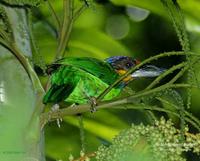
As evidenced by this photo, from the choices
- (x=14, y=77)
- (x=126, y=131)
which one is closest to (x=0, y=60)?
(x=14, y=77)

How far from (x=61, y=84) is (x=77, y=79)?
0.13 meters

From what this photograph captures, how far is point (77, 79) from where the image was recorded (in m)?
1.33

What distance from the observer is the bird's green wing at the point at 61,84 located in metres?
1.06

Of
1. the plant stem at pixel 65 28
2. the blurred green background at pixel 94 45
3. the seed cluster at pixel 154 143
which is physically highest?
the plant stem at pixel 65 28

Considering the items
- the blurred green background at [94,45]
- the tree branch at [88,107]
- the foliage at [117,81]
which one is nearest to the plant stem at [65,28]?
the foliage at [117,81]

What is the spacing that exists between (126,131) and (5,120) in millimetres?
215

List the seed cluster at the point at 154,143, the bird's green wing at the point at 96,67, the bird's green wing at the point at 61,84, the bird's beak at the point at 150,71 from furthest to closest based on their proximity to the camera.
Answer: the bird's beak at the point at 150,71 → the bird's green wing at the point at 96,67 → the bird's green wing at the point at 61,84 → the seed cluster at the point at 154,143

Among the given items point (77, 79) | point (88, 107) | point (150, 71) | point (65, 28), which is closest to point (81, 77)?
point (77, 79)

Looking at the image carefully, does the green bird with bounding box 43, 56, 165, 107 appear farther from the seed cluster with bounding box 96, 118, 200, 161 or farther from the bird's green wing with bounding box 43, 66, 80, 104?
the seed cluster with bounding box 96, 118, 200, 161

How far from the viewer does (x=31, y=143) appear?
0.93m

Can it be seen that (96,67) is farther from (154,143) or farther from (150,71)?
(154,143)

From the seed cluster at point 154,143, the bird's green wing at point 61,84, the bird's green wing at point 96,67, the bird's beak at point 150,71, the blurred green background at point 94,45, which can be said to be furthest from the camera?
the blurred green background at point 94,45

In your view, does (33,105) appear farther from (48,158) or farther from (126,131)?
(48,158)

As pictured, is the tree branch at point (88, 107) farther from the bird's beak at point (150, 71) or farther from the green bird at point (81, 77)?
the bird's beak at point (150, 71)
